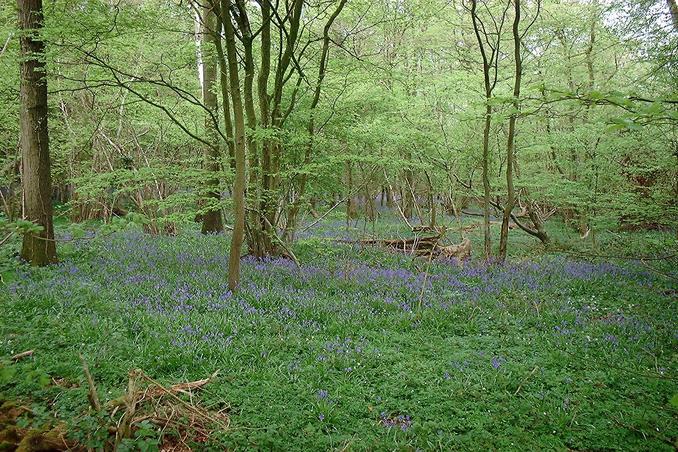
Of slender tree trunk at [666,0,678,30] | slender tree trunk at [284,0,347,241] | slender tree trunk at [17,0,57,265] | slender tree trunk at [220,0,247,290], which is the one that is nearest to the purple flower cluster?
slender tree trunk at [220,0,247,290]

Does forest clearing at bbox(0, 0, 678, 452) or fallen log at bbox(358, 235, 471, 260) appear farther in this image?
fallen log at bbox(358, 235, 471, 260)

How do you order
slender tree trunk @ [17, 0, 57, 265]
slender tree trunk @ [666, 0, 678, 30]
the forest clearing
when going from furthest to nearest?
slender tree trunk @ [666, 0, 678, 30], slender tree trunk @ [17, 0, 57, 265], the forest clearing

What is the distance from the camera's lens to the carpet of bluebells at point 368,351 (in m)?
3.93

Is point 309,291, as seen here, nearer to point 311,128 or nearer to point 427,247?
point 311,128

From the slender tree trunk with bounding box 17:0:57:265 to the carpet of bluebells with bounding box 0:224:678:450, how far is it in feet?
2.22

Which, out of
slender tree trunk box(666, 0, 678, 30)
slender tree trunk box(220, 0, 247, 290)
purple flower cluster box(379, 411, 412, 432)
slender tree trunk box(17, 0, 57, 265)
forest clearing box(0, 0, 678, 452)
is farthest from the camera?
slender tree trunk box(666, 0, 678, 30)

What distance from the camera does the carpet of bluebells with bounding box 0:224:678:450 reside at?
3928 millimetres

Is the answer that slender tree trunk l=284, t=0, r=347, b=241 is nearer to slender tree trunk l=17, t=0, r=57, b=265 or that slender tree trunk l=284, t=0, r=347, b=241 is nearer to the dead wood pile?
the dead wood pile

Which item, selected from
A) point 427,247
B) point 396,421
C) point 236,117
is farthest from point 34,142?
point 427,247

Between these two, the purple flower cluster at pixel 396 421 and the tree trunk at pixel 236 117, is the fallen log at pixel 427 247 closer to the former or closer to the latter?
the tree trunk at pixel 236 117

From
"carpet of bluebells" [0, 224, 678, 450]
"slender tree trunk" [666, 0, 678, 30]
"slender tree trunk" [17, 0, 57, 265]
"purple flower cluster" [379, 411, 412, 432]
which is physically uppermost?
"slender tree trunk" [666, 0, 678, 30]

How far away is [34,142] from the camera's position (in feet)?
Result: 27.1

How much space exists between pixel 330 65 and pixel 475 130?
18.8ft

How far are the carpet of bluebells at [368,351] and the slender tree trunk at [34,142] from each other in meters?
0.68
